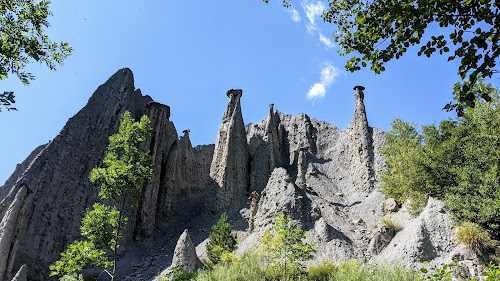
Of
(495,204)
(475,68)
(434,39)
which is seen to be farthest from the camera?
(495,204)

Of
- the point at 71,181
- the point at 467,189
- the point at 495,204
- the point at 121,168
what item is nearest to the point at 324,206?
the point at 467,189

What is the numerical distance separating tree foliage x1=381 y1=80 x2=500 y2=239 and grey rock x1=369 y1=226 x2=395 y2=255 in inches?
109

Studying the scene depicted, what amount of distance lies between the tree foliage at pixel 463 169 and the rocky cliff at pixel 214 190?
3.88 feet

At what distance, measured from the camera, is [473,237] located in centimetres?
1205

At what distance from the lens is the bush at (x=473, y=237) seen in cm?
1181

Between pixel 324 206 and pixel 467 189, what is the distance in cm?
962

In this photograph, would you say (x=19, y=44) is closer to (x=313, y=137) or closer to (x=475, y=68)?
(x=475, y=68)

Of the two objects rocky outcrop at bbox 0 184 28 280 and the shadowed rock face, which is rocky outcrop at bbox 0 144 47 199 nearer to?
the shadowed rock face

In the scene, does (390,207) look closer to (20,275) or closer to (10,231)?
(20,275)

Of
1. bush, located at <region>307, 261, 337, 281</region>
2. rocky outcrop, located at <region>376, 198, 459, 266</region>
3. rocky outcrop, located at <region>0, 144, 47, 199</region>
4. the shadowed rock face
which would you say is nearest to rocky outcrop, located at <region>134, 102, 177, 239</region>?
the shadowed rock face

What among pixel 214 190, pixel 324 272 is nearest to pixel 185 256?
pixel 324 272

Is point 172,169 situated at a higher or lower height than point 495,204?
higher

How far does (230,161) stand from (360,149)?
11.6 meters

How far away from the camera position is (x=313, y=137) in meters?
→ 40.2
